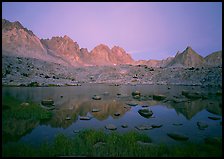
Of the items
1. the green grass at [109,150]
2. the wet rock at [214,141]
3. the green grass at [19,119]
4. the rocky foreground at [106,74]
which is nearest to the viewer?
the green grass at [109,150]

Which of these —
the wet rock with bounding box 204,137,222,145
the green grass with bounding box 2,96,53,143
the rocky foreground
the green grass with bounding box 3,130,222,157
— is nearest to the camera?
the green grass with bounding box 3,130,222,157

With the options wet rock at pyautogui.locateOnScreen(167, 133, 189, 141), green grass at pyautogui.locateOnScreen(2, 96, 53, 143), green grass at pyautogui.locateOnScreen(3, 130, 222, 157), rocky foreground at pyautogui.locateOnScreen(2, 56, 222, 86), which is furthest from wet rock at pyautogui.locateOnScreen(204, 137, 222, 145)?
rocky foreground at pyautogui.locateOnScreen(2, 56, 222, 86)

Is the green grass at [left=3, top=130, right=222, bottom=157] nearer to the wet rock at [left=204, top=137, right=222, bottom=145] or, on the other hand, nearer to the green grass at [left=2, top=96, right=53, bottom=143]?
the wet rock at [left=204, top=137, right=222, bottom=145]

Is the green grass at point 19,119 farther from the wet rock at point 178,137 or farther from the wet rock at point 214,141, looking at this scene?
the wet rock at point 214,141

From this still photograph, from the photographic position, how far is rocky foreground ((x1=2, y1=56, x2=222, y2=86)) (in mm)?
85994

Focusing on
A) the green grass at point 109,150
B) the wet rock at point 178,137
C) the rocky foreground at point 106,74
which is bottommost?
the wet rock at point 178,137

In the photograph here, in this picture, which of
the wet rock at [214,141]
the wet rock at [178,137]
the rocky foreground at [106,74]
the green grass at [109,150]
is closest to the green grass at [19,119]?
the green grass at [109,150]

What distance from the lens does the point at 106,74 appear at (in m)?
141

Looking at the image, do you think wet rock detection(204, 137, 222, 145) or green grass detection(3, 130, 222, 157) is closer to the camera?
green grass detection(3, 130, 222, 157)

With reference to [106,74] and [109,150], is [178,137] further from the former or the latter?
[106,74]

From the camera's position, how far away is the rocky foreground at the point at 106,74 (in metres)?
86.0

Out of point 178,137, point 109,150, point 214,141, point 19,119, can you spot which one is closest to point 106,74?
point 19,119

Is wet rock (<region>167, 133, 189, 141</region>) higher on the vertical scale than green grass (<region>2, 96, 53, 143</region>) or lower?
lower

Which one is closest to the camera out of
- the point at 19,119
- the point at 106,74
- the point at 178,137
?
the point at 178,137
